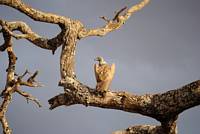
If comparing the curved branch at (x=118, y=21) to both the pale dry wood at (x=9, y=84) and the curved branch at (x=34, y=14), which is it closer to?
the curved branch at (x=34, y=14)

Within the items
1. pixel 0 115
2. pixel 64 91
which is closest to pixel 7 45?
pixel 0 115

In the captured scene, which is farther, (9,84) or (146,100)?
(9,84)

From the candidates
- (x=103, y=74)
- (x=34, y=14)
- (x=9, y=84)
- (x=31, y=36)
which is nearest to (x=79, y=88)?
(x=103, y=74)

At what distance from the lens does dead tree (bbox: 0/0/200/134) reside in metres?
7.49

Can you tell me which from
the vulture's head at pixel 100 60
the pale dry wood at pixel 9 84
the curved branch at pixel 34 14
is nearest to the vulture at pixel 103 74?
the vulture's head at pixel 100 60

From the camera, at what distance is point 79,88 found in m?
8.65

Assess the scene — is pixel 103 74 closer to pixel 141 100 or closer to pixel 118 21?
pixel 141 100

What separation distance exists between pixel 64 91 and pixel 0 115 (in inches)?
207

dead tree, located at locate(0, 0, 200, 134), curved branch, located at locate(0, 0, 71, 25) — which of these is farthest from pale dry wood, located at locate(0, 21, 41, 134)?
curved branch, located at locate(0, 0, 71, 25)

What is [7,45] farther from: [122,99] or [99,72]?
[122,99]

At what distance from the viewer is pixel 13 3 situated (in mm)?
10641

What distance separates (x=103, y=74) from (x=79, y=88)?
0.80m

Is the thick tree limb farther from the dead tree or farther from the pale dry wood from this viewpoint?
the pale dry wood

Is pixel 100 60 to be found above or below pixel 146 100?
above
